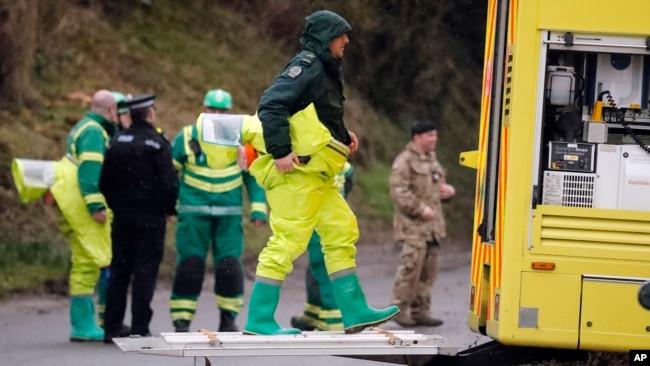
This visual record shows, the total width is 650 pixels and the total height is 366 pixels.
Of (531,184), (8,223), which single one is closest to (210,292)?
(8,223)

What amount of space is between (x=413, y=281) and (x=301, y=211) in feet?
18.2

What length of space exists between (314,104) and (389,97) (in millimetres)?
17289

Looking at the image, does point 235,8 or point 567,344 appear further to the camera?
point 235,8

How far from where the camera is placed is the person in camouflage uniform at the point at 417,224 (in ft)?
44.5

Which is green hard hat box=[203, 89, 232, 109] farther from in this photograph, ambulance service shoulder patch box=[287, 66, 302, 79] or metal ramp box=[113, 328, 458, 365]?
metal ramp box=[113, 328, 458, 365]

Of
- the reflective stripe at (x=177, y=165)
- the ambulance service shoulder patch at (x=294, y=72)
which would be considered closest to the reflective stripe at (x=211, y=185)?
the reflective stripe at (x=177, y=165)

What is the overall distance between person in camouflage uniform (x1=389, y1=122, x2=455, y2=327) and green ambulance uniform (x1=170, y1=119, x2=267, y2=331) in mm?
2047

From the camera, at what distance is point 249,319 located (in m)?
8.15

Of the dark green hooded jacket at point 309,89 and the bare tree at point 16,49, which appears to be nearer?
the dark green hooded jacket at point 309,89

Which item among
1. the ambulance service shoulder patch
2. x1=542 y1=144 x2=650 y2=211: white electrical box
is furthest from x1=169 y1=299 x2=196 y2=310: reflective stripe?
x1=542 y1=144 x2=650 y2=211: white electrical box

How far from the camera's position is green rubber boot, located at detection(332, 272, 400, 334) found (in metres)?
8.28

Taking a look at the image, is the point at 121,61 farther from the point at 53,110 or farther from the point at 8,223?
the point at 8,223

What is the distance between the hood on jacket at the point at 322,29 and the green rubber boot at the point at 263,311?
144 cm

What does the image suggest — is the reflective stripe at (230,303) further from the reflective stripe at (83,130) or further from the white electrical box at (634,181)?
the white electrical box at (634,181)
